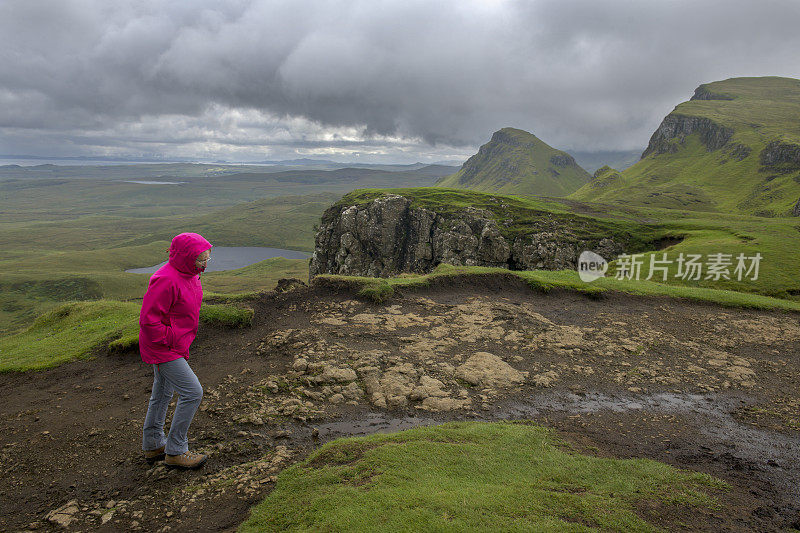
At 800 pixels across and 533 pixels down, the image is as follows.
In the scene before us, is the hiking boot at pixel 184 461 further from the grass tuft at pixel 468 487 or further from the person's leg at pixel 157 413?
the grass tuft at pixel 468 487

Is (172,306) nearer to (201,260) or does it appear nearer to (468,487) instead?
(201,260)

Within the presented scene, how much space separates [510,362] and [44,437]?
45.9 ft

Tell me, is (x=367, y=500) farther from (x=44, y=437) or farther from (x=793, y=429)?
(x=793, y=429)

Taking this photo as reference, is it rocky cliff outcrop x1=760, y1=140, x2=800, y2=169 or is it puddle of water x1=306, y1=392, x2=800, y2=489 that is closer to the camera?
puddle of water x1=306, y1=392, x2=800, y2=489

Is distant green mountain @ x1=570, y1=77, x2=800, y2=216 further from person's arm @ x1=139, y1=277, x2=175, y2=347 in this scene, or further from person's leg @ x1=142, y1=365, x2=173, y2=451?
person's leg @ x1=142, y1=365, x2=173, y2=451

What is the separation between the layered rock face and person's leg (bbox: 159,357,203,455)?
2580 inches

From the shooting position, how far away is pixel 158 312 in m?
7.35

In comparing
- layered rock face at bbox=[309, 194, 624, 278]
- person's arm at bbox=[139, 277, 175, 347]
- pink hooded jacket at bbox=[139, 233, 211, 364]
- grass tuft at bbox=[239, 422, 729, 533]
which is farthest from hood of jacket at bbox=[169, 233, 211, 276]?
layered rock face at bbox=[309, 194, 624, 278]

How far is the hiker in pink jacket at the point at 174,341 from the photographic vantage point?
7359 mm

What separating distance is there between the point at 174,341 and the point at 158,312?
27.1 inches

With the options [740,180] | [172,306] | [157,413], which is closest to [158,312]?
[172,306]

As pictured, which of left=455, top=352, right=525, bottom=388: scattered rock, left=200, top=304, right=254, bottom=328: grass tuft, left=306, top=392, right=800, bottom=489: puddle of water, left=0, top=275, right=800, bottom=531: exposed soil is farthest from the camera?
left=200, top=304, right=254, bottom=328: grass tuft

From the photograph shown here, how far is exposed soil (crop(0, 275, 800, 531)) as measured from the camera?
7203 mm

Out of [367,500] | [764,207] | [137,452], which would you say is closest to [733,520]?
[367,500]
